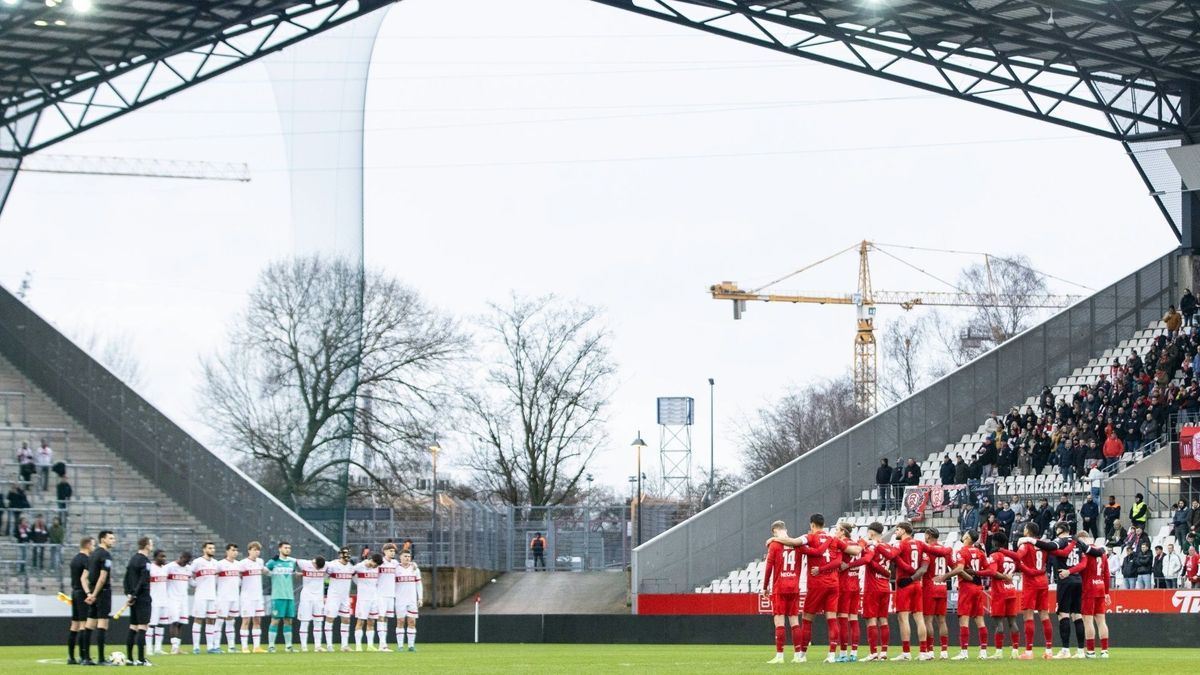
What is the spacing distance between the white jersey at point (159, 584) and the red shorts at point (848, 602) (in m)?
13.4

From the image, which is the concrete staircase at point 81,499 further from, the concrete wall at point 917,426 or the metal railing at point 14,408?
the concrete wall at point 917,426

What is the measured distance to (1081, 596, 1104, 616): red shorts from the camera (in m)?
28.5

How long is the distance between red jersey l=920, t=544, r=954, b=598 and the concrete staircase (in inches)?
811

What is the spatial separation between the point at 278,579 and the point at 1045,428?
73.0 feet

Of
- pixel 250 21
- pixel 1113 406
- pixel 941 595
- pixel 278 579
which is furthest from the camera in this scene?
pixel 1113 406

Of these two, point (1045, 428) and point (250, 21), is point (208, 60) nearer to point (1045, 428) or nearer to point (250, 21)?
point (250, 21)

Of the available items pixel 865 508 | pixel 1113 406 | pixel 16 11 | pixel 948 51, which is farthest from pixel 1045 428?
pixel 16 11

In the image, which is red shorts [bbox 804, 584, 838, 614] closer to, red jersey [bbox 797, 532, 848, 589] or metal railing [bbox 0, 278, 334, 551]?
red jersey [bbox 797, 532, 848, 589]

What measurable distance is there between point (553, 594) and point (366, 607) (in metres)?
18.0

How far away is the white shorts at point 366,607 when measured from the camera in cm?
3466

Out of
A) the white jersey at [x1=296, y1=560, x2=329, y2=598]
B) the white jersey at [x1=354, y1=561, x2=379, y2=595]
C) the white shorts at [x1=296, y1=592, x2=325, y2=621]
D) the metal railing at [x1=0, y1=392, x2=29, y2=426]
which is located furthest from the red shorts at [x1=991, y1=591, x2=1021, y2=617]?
the metal railing at [x1=0, y1=392, x2=29, y2=426]

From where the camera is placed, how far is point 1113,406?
4666cm

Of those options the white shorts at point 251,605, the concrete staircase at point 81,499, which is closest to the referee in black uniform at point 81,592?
the white shorts at point 251,605

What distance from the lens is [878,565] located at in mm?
26219
